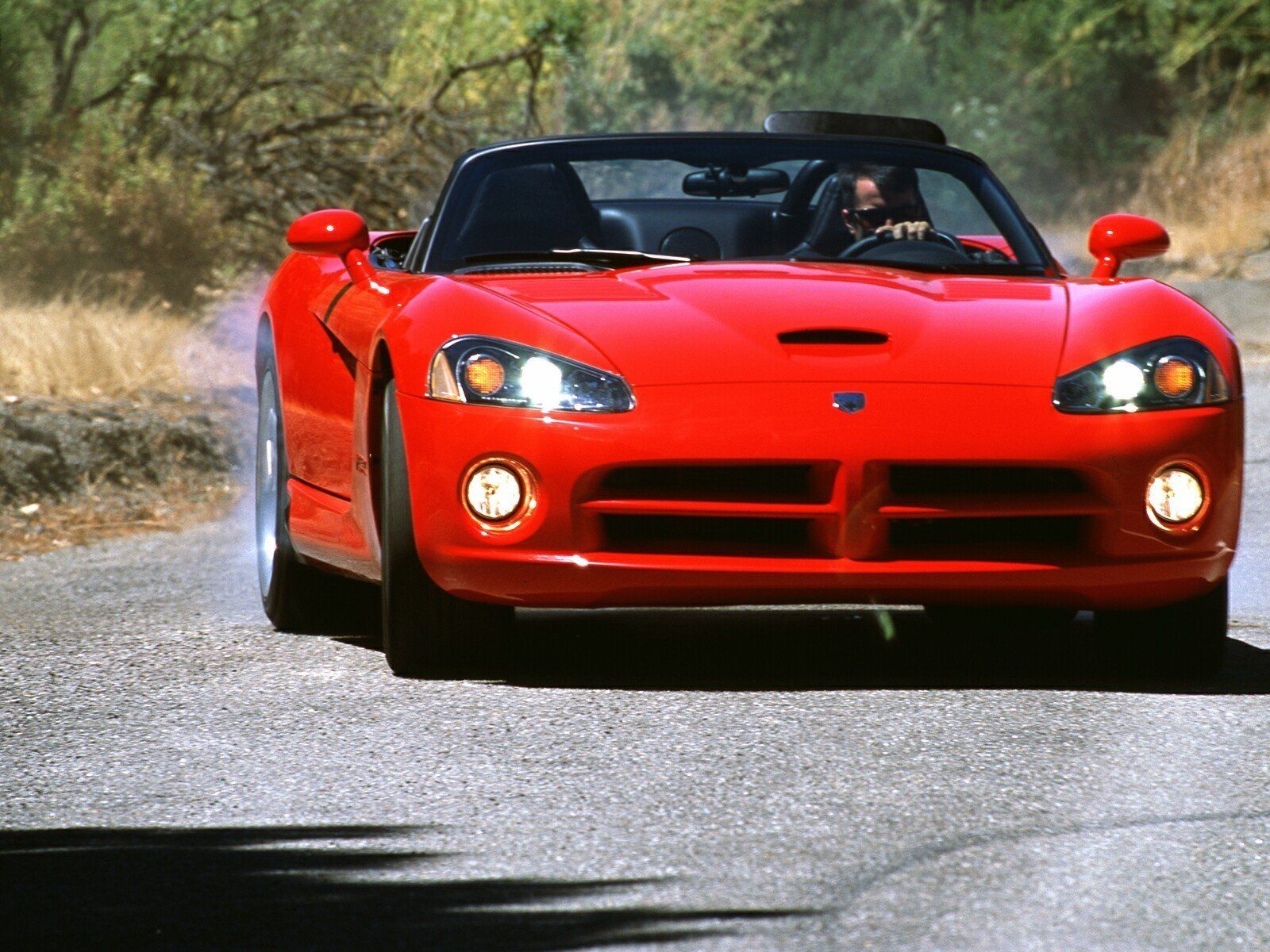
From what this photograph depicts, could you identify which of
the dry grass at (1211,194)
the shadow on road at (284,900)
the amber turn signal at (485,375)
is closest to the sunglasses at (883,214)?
the amber turn signal at (485,375)

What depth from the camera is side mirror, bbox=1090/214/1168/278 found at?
6320mm

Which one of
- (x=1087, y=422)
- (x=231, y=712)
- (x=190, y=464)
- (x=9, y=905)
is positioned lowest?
(x=190, y=464)

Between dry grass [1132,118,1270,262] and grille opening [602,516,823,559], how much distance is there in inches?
676

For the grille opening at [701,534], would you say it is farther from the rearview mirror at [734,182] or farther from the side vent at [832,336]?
the rearview mirror at [734,182]

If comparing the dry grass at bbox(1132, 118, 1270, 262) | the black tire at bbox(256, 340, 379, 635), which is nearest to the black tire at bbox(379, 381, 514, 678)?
the black tire at bbox(256, 340, 379, 635)

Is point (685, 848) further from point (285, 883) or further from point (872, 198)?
point (872, 198)

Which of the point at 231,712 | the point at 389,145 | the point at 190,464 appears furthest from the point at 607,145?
the point at 389,145

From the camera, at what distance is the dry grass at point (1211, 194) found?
72.8 feet

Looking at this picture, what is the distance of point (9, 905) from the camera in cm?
348

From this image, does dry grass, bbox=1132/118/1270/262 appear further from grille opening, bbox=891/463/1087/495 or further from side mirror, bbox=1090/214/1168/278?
grille opening, bbox=891/463/1087/495

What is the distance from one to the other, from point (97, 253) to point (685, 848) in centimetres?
1224

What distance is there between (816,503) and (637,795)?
1.10 m

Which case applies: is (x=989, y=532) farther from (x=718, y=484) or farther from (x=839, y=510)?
(x=718, y=484)

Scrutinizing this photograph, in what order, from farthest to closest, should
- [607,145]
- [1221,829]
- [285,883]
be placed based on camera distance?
[607,145], [1221,829], [285,883]
